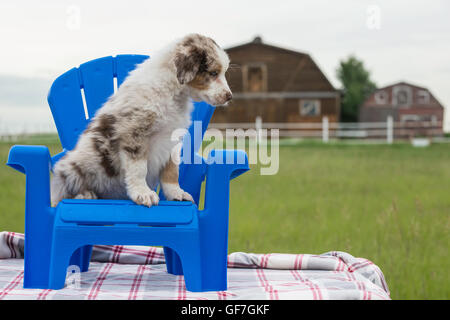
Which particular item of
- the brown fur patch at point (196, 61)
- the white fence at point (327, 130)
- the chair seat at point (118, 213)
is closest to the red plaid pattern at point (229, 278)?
the chair seat at point (118, 213)

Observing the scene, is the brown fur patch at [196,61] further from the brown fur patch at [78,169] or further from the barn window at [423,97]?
the barn window at [423,97]

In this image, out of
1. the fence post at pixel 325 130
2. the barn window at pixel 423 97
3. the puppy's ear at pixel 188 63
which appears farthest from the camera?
the barn window at pixel 423 97

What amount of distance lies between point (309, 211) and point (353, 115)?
78.1 feet

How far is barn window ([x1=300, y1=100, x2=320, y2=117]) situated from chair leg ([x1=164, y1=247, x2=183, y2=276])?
15.9 metres

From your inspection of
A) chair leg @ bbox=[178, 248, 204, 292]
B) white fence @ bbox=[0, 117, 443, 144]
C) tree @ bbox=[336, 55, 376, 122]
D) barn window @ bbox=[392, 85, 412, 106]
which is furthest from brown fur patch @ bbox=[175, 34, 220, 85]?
tree @ bbox=[336, 55, 376, 122]

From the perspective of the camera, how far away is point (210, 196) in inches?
90.7

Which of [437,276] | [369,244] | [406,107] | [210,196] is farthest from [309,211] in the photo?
[406,107]

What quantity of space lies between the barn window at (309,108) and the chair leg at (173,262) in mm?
15903

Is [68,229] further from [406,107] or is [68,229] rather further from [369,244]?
[406,107]

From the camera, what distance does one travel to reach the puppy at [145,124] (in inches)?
84.0

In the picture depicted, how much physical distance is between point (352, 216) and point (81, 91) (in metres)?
2.49

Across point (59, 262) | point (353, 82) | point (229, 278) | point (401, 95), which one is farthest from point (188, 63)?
point (353, 82)

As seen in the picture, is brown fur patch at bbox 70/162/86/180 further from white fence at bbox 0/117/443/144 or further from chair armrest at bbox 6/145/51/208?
white fence at bbox 0/117/443/144
